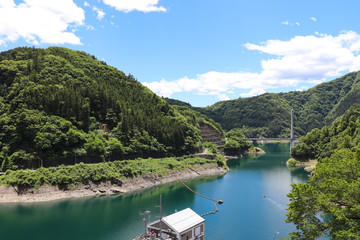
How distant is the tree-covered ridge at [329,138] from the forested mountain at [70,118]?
42.8 m

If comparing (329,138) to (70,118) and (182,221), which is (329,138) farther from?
(70,118)

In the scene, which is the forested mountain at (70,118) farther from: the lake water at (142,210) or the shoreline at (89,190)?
the lake water at (142,210)

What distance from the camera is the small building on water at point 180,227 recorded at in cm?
2927

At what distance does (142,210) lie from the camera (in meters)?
50.4

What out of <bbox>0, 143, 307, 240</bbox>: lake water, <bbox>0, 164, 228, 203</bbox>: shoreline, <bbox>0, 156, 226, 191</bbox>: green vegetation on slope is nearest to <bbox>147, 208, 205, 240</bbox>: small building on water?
<bbox>0, 143, 307, 240</bbox>: lake water

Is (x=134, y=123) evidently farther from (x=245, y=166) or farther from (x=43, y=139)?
(x=245, y=166)

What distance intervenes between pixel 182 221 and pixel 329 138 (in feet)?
293

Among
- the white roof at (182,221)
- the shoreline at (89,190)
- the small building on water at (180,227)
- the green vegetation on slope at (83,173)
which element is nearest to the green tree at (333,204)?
the small building on water at (180,227)

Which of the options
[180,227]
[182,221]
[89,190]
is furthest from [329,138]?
[180,227]

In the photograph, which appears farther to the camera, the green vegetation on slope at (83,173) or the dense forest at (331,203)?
Answer: the green vegetation on slope at (83,173)

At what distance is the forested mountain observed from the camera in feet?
205

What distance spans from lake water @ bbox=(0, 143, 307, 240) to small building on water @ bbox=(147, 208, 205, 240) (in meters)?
9.07

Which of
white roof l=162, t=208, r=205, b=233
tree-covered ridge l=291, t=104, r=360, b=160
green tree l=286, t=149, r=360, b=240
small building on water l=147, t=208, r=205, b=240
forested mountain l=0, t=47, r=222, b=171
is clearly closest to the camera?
green tree l=286, t=149, r=360, b=240

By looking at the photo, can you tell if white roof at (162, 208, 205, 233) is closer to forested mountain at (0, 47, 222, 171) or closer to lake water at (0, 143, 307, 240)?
lake water at (0, 143, 307, 240)
